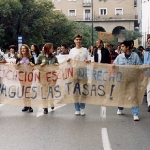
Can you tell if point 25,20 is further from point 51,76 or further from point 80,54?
point 80,54

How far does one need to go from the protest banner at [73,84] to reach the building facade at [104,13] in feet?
259

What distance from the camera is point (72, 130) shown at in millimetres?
7891

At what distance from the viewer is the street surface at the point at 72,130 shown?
670cm

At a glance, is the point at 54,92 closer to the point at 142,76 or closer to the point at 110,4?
the point at 142,76

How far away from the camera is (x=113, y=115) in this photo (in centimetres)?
960

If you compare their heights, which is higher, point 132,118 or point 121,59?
point 121,59

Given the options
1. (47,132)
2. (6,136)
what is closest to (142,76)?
(47,132)

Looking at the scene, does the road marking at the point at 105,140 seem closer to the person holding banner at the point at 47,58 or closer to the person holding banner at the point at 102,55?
the person holding banner at the point at 47,58

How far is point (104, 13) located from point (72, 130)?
272 ft

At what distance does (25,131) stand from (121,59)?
2792mm

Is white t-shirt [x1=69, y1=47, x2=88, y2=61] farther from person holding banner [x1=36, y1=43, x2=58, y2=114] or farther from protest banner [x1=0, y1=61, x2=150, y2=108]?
person holding banner [x1=36, y1=43, x2=58, y2=114]

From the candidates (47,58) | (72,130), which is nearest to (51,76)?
(47,58)

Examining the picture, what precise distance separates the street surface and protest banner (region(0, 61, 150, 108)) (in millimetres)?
362

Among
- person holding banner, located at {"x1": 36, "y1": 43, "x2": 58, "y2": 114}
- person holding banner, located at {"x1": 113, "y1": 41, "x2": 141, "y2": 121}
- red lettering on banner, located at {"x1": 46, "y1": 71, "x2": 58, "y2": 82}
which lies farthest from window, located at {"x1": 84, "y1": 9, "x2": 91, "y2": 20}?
person holding banner, located at {"x1": 113, "y1": 41, "x2": 141, "y2": 121}
